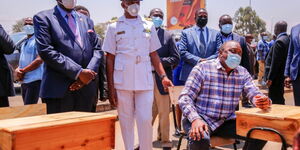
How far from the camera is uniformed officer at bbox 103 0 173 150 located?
3.69 m

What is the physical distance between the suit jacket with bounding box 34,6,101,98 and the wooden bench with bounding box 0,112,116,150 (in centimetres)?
71

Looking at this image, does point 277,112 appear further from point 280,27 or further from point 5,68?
point 280,27

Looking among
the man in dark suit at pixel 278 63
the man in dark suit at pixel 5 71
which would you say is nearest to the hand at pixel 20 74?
the man in dark suit at pixel 5 71

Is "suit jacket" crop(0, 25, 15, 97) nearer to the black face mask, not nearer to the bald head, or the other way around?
the black face mask

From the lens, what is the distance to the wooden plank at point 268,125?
266cm

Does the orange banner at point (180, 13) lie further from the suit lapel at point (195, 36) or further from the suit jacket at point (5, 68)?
the suit jacket at point (5, 68)

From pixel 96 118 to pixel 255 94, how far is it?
171 centimetres

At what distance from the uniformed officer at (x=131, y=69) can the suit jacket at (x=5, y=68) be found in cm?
110

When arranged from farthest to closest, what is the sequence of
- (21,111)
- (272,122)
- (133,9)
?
(133,9) → (21,111) → (272,122)

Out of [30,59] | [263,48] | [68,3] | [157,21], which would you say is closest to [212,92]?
[68,3]

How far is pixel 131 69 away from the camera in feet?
12.1

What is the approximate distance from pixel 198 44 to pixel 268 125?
2.74 m

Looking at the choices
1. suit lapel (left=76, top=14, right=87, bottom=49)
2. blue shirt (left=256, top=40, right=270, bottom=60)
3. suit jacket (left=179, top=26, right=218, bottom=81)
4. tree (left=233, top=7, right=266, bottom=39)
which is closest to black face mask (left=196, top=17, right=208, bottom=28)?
suit jacket (left=179, top=26, right=218, bottom=81)

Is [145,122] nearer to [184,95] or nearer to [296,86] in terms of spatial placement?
[184,95]
